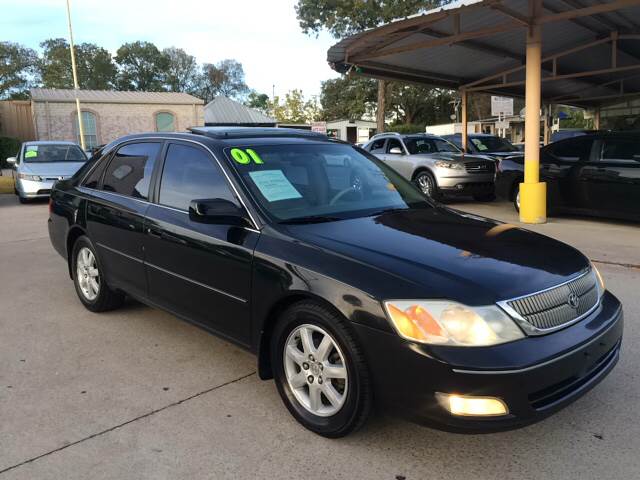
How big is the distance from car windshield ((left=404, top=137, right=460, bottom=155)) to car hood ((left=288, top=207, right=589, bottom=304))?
9.94 meters

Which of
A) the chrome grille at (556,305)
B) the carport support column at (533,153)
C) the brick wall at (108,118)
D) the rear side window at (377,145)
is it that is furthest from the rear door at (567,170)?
the brick wall at (108,118)

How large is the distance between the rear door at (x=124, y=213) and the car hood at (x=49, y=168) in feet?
33.4

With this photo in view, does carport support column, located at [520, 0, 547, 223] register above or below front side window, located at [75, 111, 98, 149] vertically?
below

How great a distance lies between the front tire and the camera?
2.68 m

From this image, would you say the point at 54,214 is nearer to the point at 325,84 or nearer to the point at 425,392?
the point at 425,392

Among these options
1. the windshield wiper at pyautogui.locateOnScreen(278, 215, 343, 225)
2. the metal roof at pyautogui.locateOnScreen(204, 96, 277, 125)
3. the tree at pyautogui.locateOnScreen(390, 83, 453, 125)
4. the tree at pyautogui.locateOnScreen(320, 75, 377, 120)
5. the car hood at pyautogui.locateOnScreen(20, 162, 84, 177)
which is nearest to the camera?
the windshield wiper at pyautogui.locateOnScreen(278, 215, 343, 225)

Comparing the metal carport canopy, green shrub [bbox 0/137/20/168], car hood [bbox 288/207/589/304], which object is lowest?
car hood [bbox 288/207/589/304]

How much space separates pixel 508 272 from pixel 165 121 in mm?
37991

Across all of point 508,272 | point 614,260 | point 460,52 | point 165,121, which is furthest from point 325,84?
point 508,272

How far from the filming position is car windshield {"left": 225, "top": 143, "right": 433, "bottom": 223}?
346cm

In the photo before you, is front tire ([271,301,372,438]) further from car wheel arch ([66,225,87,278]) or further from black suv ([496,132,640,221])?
black suv ([496,132,640,221])

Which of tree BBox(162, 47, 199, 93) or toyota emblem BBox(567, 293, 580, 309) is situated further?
tree BBox(162, 47, 199, 93)

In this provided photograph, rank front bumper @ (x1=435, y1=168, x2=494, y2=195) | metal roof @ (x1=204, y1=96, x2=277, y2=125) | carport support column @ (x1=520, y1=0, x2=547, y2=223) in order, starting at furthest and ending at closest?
metal roof @ (x1=204, y1=96, x2=277, y2=125)
front bumper @ (x1=435, y1=168, x2=494, y2=195)
carport support column @ (x1=520, y1=0, x2=547, y2=223)

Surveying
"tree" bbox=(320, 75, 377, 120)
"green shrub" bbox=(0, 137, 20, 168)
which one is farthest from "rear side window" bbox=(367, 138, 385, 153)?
"tree" bbox=(320, 75, 377, 120)
